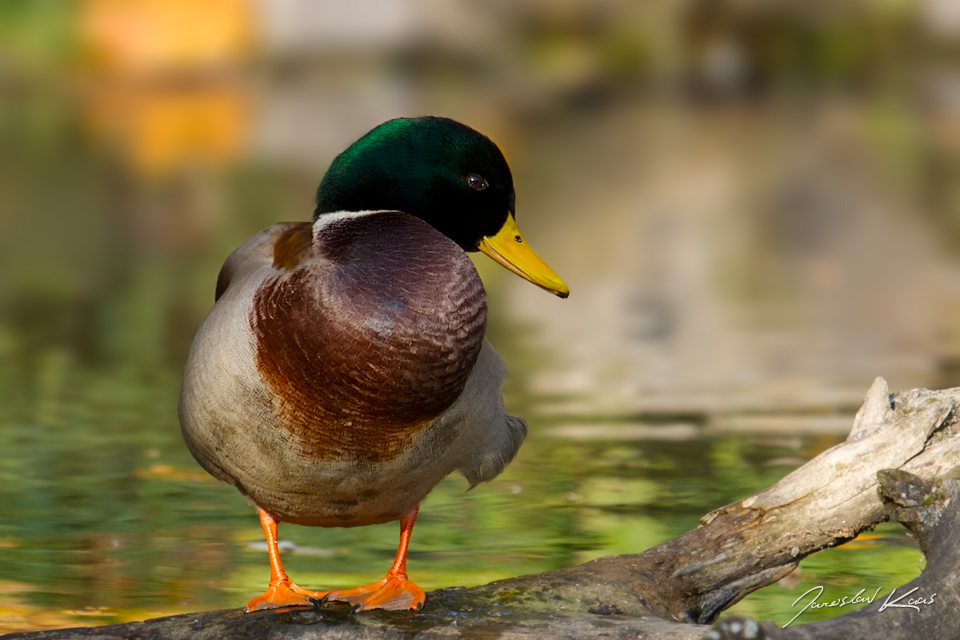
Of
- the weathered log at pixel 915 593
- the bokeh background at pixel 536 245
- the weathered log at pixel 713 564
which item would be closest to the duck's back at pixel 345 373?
the weathered log at pixel 713 564

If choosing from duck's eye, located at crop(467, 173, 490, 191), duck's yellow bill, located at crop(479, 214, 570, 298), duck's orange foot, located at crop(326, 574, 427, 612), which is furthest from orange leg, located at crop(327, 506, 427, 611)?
duck's eye, located at crop(467, 173, 490, 191)

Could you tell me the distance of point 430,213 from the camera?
2.90 m

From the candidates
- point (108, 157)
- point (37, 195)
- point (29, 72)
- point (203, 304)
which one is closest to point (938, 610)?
point (203, 304)

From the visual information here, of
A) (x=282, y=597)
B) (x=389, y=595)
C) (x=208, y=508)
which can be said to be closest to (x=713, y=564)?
(x=389, y=595)

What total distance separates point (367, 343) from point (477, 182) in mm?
471

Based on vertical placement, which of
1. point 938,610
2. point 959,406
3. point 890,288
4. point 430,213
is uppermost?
point 430,213

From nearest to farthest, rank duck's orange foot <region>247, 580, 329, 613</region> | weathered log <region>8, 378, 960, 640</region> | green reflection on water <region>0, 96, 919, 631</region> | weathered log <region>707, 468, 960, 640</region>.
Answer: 1. weathered log <region>707, 468, 960, 640</region>
2. weathered log <region>8, 378, 960, 640</region>
3. duck's orange foot <region>247, 580, 329, 613</region>
4. green reflection on water <region>0, 96, 919, 631</region>

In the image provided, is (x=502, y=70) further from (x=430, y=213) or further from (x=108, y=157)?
(x=430, y=213)

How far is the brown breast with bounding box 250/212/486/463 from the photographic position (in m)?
2.59

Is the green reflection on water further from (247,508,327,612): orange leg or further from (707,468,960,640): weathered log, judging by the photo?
(707,468,960,640): weathered log

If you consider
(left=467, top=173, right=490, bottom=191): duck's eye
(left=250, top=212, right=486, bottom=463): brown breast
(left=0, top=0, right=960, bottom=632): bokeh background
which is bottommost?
(left=0, top=0, right=960, bottom=632): bokeh background

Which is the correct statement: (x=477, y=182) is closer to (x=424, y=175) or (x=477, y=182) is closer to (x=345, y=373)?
(x=424, y=175)

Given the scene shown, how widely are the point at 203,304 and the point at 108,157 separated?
311 inches

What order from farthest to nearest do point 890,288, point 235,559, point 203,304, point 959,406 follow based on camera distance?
point 890,288, point 203,304, point 235,559, point 959,406
